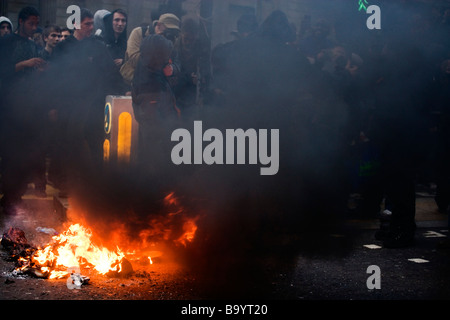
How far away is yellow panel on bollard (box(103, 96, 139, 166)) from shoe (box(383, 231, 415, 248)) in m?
2.61

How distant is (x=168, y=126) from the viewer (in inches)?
230

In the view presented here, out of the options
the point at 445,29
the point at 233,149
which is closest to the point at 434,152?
the point at 445,29

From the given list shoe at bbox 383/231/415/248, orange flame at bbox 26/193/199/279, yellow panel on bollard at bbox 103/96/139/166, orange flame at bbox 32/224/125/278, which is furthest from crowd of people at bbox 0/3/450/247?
orange flame at bbox 32/224/125/278

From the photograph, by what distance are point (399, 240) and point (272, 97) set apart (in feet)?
6.37

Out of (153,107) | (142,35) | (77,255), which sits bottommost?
(77,255)

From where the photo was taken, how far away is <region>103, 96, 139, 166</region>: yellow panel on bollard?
6039mm

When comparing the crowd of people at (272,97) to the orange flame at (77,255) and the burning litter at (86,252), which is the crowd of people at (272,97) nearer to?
the burning litter at (86,252)

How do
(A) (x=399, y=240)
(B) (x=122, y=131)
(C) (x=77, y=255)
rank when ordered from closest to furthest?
(C) (x=77, y=255), (A) (x=399, y=240), (B) (x=122, y=131)

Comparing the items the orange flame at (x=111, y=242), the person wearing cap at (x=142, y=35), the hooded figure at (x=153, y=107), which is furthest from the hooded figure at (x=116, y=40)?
the orange flame at (x=111, y=242)

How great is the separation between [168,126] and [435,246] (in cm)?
282

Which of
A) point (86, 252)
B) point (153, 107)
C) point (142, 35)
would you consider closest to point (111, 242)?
point (86, 252)

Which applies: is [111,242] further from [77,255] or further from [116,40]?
[116,40]

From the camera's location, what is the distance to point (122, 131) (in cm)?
607
